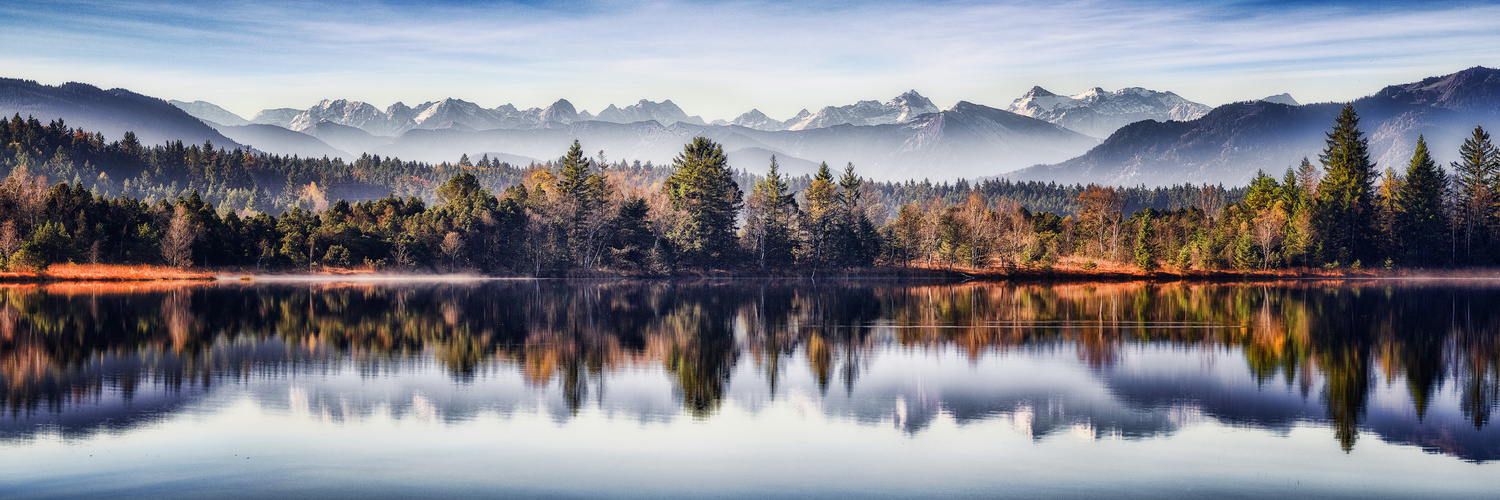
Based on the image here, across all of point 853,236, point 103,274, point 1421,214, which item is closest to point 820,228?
point 853,236

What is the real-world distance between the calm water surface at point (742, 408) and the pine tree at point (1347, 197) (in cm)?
7770

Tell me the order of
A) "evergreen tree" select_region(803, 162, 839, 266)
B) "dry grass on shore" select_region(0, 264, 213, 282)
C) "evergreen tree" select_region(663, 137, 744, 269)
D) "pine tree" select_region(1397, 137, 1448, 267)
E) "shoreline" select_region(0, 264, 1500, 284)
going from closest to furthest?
"dry grass on shore" select_region(0, 264, 213, 282) < "shoreline" select_region(0, 264, 1500, 284) < "evergreen tree" select_region(663, 137, 744, 269) < "pine tree" select_region(1397, 137, 1448, 267) < "evergreen tree" select_region(803, 162, 839, 266)

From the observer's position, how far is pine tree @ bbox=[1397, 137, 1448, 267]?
117 m

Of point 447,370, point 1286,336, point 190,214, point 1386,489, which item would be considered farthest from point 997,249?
point 1386,489

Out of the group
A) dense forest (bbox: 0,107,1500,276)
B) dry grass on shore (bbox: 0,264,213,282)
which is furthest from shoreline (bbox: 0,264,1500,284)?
dense forest (bbox: 0,107,1500,276)

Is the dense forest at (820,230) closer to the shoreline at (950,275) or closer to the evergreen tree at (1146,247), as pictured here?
the evergreen tree at (1146,247)

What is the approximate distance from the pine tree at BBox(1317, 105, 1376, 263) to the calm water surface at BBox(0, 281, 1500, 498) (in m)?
77.7

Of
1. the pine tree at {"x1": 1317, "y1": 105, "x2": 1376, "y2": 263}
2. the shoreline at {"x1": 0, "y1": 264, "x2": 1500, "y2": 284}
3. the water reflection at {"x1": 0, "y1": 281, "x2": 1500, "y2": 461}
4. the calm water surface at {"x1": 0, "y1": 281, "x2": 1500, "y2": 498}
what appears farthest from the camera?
the pine tree at {"x1": 1317, "y1": 105, "x2": 1376, "y2": 263}

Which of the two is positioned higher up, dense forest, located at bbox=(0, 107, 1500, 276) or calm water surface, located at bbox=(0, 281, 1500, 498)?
dense forest, located at bbox=(0, 107, 1500, 276)

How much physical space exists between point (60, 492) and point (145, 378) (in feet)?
40.8

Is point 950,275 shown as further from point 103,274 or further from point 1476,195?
point 103,274

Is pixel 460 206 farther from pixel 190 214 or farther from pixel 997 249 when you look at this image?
pixel 997 249

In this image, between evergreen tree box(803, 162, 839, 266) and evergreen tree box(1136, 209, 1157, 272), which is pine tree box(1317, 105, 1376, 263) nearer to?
evergreen tree box(1136, 209, 1157, 272)

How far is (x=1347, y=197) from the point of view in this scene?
390 feet
